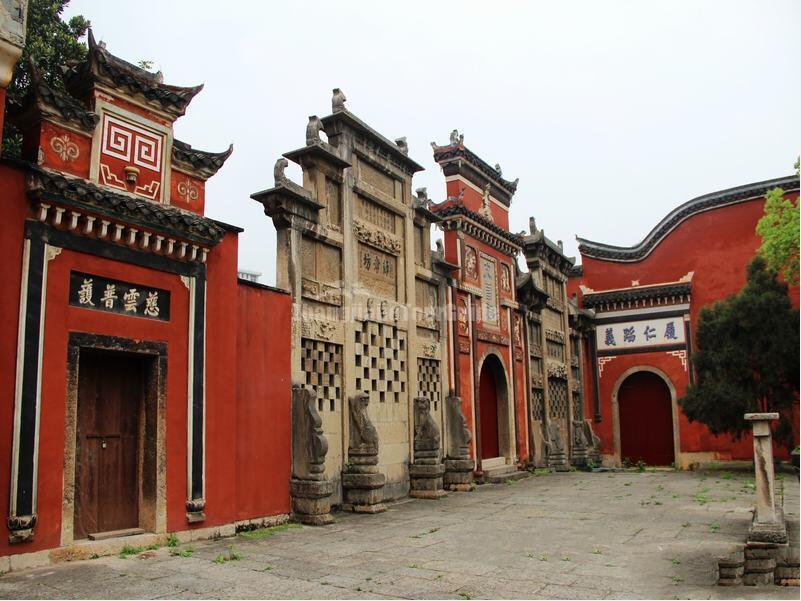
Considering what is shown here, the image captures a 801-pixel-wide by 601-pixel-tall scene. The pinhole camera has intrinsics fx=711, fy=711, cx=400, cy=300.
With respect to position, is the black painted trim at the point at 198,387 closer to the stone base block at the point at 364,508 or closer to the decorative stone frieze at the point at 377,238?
the stone base block at the point at 364,508

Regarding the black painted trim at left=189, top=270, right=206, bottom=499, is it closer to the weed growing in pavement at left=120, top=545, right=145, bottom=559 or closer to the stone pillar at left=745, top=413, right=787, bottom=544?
Answer: the weed growing in pavement at left=120, top=545, right=145, bottom=559

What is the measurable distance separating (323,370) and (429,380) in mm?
3102

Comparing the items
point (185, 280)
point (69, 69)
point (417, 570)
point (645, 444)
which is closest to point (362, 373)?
point (185, 280)

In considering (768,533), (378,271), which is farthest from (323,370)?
(768,533)

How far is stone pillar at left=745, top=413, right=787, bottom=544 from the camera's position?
19.7 feet

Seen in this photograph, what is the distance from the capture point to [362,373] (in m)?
10.8

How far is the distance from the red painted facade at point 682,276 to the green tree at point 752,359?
2993mm

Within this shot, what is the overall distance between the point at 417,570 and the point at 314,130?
22.0 feet

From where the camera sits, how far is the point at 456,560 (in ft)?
21.7

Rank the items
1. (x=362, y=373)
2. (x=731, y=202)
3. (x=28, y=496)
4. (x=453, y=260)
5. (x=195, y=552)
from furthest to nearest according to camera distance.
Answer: (x=731, y=202), (x=453, y=260), (x=362, y=373), (x=195, y=552), (x=28, y=496)

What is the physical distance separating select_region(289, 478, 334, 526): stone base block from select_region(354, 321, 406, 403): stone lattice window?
2003mm

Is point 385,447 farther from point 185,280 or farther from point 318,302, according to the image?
point 185,280

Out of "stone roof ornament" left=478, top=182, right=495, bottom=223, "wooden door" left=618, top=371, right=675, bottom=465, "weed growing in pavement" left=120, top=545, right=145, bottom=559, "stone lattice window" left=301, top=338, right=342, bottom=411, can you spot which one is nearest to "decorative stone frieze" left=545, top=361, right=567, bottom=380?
"wooden door" left=618, top=371, right=675, bottom=465

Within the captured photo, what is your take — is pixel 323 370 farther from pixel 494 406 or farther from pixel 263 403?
pixel 494 406
